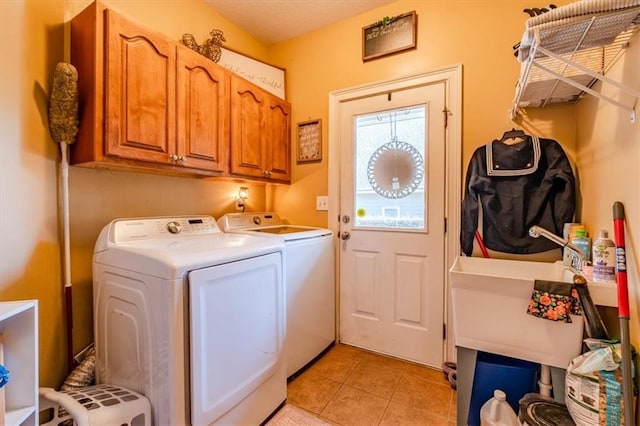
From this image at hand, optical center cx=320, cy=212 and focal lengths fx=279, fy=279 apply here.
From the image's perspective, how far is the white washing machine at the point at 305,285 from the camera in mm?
1851

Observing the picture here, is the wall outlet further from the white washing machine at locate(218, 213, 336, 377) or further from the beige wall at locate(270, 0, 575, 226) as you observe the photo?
A: the white washing machine at locate(218, 213, 336, 377)

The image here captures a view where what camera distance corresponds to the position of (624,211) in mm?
1061

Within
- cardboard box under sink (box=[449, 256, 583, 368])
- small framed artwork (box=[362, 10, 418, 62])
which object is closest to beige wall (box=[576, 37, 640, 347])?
cardboard box under sink (box=[449, 256, 583, 368])

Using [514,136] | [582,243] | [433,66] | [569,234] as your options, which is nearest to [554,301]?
[582,243]

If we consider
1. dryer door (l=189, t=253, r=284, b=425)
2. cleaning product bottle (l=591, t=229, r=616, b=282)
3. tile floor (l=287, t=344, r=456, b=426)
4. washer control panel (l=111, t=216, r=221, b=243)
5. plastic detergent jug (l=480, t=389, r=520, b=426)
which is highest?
washer control panel (l=111, t=216, r=221, b=243)

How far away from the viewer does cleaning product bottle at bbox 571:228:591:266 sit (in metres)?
1.32

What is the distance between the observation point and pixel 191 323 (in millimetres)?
1145

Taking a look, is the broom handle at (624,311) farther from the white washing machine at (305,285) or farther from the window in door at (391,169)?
the white washing machine at (305,285)

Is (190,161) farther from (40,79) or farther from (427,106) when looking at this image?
(427,106)

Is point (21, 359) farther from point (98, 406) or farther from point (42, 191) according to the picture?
point (42, 191)

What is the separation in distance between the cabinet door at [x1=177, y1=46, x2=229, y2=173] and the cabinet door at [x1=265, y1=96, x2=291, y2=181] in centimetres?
→ 46

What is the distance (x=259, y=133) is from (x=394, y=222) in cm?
128

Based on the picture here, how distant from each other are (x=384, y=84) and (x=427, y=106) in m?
0.39

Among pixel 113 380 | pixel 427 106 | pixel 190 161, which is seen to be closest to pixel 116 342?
pixel 113 380
